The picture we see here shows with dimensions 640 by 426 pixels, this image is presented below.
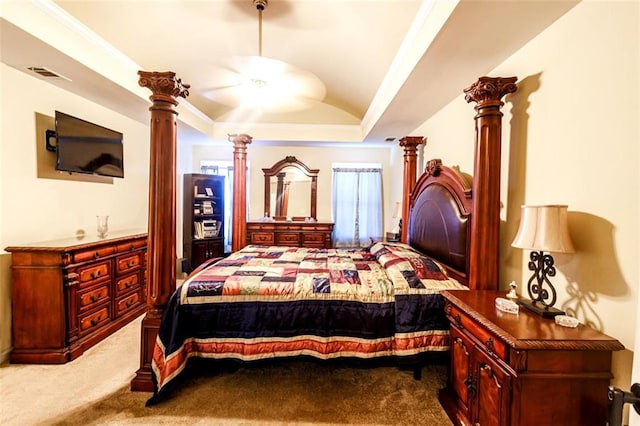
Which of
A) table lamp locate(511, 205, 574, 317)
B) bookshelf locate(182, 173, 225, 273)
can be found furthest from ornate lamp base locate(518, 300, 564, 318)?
bookshelf locate(182, 173, 225, 273)

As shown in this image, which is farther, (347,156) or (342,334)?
(347,156)

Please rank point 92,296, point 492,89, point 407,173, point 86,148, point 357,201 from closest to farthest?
point 492,89 → point 92,296 → point 86,148 → point 407,173 → point 357,201

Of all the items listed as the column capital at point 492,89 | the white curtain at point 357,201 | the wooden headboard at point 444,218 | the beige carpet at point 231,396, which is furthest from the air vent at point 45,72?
the white curtain at point 357,201

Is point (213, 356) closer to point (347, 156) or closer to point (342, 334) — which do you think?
point (342, 334)

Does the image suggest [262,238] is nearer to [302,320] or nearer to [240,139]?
[240,139]

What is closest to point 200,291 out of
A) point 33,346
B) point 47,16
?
point 33,346

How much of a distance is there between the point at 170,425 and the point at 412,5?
3.17m

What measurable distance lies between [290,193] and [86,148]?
3084 millimetres

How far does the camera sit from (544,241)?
4.49ft

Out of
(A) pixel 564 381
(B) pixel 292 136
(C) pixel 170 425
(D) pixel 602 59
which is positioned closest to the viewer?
(A) pixel 564 381

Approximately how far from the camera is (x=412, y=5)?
198cm

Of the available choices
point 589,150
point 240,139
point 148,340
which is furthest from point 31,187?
point 589,150

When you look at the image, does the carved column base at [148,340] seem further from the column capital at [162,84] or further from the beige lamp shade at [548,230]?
the beige lamp shade at [548,230]

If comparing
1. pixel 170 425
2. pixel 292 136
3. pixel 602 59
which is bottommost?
pixel 170 425
